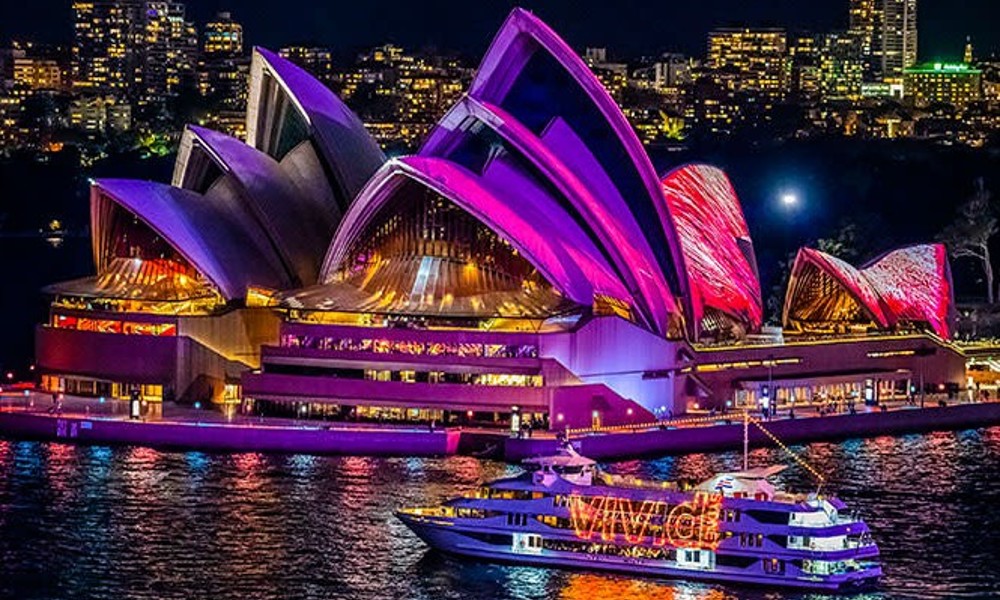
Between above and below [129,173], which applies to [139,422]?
below

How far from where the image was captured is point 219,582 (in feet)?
144

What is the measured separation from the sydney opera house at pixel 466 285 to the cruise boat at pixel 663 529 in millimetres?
13938

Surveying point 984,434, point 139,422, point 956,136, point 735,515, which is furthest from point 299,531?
point 956,136

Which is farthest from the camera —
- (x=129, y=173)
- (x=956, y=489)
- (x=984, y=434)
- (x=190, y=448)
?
(x=129, y=173)

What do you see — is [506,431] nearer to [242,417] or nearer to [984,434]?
[242,417]

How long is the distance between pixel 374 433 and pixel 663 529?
49.1 ft

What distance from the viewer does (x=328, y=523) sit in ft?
160

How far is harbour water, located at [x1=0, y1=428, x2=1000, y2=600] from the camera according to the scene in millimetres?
43656

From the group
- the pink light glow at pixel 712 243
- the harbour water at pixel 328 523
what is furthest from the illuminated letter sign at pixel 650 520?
the pink light glow at pixel 712 243

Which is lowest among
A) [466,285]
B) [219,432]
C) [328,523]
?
[328,523]

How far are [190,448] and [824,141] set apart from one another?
10000 centimetres

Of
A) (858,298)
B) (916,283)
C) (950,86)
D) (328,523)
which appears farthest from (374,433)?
(950,86)

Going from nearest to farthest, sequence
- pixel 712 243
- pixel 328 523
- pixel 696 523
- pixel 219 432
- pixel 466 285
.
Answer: pixel 696 523, pixel 328 523, pixel 219 432, pixel 466 285, pixel 712 243

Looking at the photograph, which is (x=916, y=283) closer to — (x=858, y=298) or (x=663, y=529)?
(x=858, y=298)
